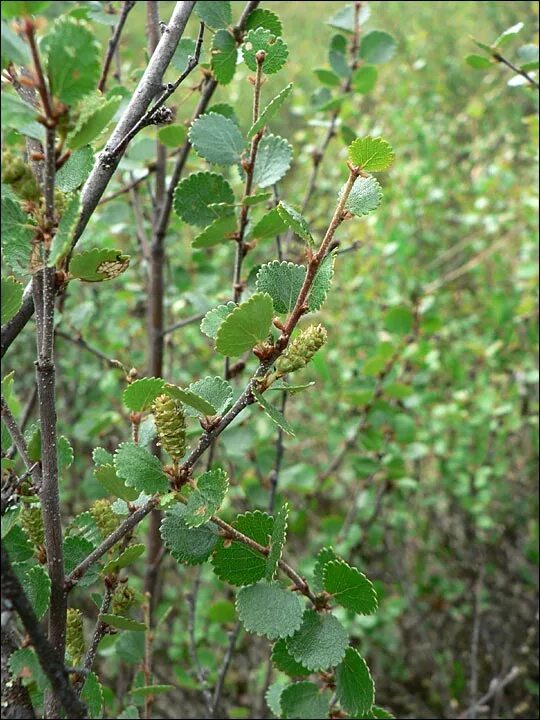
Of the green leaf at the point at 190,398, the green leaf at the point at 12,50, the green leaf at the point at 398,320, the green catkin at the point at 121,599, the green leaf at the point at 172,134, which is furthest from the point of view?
the green leaf at the point at 398,320

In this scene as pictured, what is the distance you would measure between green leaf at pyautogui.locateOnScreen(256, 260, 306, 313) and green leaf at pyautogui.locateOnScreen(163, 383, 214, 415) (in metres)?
0.08

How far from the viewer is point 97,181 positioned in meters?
0.44

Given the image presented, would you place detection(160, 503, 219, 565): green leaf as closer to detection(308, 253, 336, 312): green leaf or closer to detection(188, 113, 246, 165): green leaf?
detection(308, 253, 336, 312): green leaf

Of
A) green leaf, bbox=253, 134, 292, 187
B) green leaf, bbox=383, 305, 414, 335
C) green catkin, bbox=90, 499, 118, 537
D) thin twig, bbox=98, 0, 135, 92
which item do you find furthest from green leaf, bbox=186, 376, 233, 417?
green leaf, bbox=383, 305, 414, 335

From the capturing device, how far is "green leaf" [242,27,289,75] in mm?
513

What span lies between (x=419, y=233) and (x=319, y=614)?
1882mm

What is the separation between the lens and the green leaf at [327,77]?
977mm

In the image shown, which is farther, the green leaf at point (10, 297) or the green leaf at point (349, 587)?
the green leaf at point (349, 587)

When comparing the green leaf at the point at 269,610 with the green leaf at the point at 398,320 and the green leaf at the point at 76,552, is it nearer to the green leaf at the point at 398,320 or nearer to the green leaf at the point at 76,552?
the green leaf at the point at 76,552

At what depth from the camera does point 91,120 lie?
0.36 metres

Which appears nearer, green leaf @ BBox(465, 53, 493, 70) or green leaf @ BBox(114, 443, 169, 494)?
green leaf @ BBox(114, 443, 169, 494)

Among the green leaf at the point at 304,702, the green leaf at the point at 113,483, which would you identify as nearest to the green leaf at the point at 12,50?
the green leaf at the point at 113,483

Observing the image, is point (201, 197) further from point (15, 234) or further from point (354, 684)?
point (354, 684)

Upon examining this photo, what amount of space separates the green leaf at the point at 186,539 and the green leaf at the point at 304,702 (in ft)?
0.52
